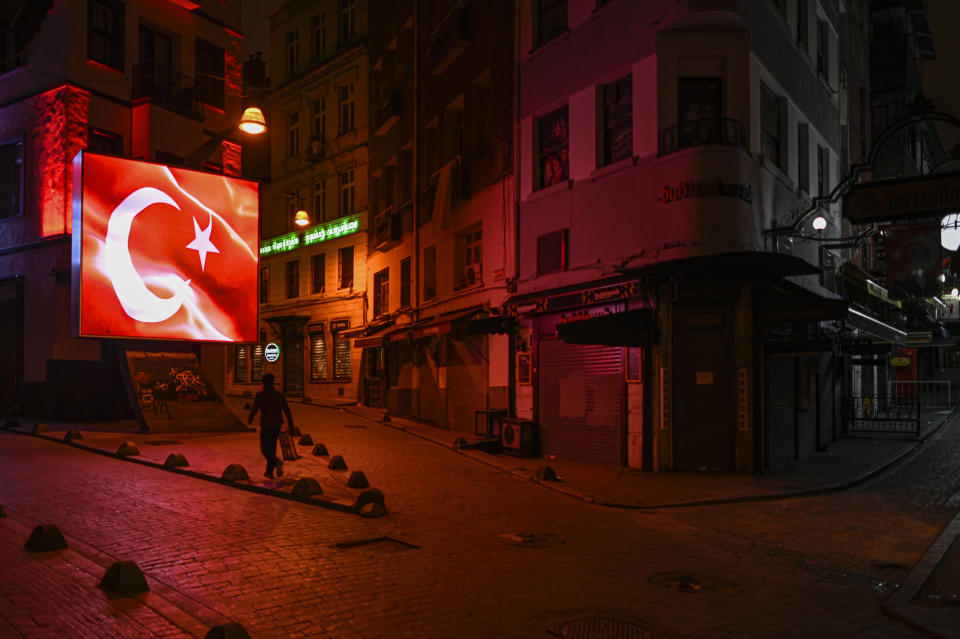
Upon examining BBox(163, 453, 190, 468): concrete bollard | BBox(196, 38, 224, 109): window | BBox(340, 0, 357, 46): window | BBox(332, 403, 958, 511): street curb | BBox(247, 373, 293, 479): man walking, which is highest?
BBox(340, 0, 357, 46): window

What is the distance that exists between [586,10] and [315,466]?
11.4 m

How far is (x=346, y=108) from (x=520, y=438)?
2206 centimetres

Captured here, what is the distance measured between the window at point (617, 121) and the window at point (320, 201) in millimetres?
21291

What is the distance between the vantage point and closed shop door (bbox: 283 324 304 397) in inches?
1465

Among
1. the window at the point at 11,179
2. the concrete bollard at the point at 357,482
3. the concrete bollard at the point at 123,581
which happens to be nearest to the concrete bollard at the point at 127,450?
the concrete bollard at the point at 357,482

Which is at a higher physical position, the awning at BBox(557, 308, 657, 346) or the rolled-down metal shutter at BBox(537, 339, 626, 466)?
the awning at BBox(557, 308, 657, 346)

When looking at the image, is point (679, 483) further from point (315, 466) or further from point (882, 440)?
point (882, 440)

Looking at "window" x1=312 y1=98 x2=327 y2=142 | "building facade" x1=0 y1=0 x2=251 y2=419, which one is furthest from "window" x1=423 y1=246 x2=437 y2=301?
"window" x1=312 y1=98 x2=327 y2=142

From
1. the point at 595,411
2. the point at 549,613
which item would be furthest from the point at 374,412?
the point at 549,613

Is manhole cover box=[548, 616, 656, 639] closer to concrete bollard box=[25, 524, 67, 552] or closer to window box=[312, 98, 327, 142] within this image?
concrete bollard box=[25, 524, 67, 552]

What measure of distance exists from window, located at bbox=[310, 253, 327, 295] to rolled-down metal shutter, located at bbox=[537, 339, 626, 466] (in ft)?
65.4

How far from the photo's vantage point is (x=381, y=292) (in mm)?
31391

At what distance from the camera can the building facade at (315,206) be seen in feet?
110

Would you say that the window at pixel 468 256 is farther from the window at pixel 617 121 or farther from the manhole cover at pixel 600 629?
the manhole cover at pixel 600 629
